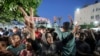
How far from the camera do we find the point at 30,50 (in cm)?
798

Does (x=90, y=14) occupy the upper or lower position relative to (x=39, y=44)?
upper

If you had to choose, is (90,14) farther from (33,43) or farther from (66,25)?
(33,43)

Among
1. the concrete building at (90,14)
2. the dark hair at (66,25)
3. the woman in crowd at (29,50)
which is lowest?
the woman in crowd at (29,50)

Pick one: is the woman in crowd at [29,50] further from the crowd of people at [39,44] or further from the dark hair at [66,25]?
the dark hair at [66,25]

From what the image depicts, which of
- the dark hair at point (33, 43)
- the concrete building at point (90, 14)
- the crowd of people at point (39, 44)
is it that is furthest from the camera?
the concrete building at point (90, 14)

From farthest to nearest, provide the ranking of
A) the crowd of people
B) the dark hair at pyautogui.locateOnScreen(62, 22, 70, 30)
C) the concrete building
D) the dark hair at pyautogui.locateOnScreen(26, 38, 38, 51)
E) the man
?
the concrete building < the dark hair at pyautogui.locateOnScreen(62, 22, 70, 30) < the man < the dark hair at pyautogui.locateOnScreen(26, 38, 38, 51) < the crowd of people

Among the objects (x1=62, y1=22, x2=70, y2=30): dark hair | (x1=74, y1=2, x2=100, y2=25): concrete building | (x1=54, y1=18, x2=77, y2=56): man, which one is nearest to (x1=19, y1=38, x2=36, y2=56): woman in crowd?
(x1=54, y1=18, x2=77, y2=56): man

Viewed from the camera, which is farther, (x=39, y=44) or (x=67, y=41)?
(x=67, y=41)

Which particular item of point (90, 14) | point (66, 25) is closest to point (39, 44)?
point (66, 25)

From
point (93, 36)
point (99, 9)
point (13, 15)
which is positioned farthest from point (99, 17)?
point (93, 36)

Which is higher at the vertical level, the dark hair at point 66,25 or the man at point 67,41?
the dark hair at point 66,25

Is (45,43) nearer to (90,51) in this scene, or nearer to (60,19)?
(60,19)

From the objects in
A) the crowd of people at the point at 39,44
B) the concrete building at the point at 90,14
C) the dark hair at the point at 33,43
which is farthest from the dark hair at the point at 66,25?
the concrete building at the point at 90,14

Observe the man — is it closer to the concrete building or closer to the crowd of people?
the crowd of people
